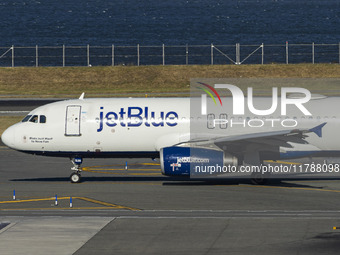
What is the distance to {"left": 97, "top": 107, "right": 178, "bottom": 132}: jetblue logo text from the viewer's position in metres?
42.5

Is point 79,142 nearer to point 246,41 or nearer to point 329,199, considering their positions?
point 329,199

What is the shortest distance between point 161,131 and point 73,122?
4.80 metres

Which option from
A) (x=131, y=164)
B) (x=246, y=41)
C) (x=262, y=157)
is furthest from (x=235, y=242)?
(x=246, y=41)

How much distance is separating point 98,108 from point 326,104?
1225cm

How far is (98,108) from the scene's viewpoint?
43219mm

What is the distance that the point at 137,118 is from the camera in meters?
42.7

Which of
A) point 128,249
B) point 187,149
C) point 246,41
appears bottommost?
point 128,249

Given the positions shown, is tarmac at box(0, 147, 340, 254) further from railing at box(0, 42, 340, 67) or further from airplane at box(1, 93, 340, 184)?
railing at box(0, 42, 340, 67)

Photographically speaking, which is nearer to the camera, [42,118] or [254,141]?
[254,141]

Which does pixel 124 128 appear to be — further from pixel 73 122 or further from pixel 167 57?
pixel 167 57

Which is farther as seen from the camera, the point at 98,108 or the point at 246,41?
the point at 246,41

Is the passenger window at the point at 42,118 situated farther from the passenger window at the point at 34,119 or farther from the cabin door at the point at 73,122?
the cabin door at the point at 73,122

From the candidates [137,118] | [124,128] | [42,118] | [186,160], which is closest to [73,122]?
[42,118]

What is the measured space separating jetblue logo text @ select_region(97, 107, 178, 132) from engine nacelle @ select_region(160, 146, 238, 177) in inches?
98.8
